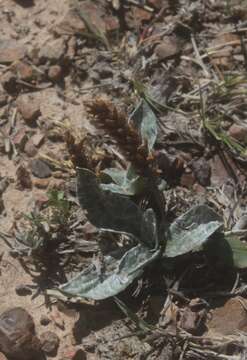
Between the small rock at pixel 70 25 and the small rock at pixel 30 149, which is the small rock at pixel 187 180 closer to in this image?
the small rock at pixel 30 149

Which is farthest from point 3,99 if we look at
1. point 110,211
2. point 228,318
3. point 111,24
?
point 228,318

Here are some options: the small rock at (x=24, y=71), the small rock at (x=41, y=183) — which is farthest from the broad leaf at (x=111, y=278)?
the small rock at (x=24, y=71)

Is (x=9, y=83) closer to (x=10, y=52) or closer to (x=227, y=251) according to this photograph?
(x=10, y=52)

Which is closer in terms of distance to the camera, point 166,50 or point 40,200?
point 40,200

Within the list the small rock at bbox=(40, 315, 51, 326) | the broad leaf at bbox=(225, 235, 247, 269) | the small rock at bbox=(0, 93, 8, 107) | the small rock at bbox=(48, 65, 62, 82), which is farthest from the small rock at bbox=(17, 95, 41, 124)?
the broad leaf at bbox=(225, 235, 247, 269)

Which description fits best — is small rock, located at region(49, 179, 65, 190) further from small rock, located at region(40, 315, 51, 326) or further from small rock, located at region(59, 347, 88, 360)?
small rock, located at region(59, 347, 88, 360)
